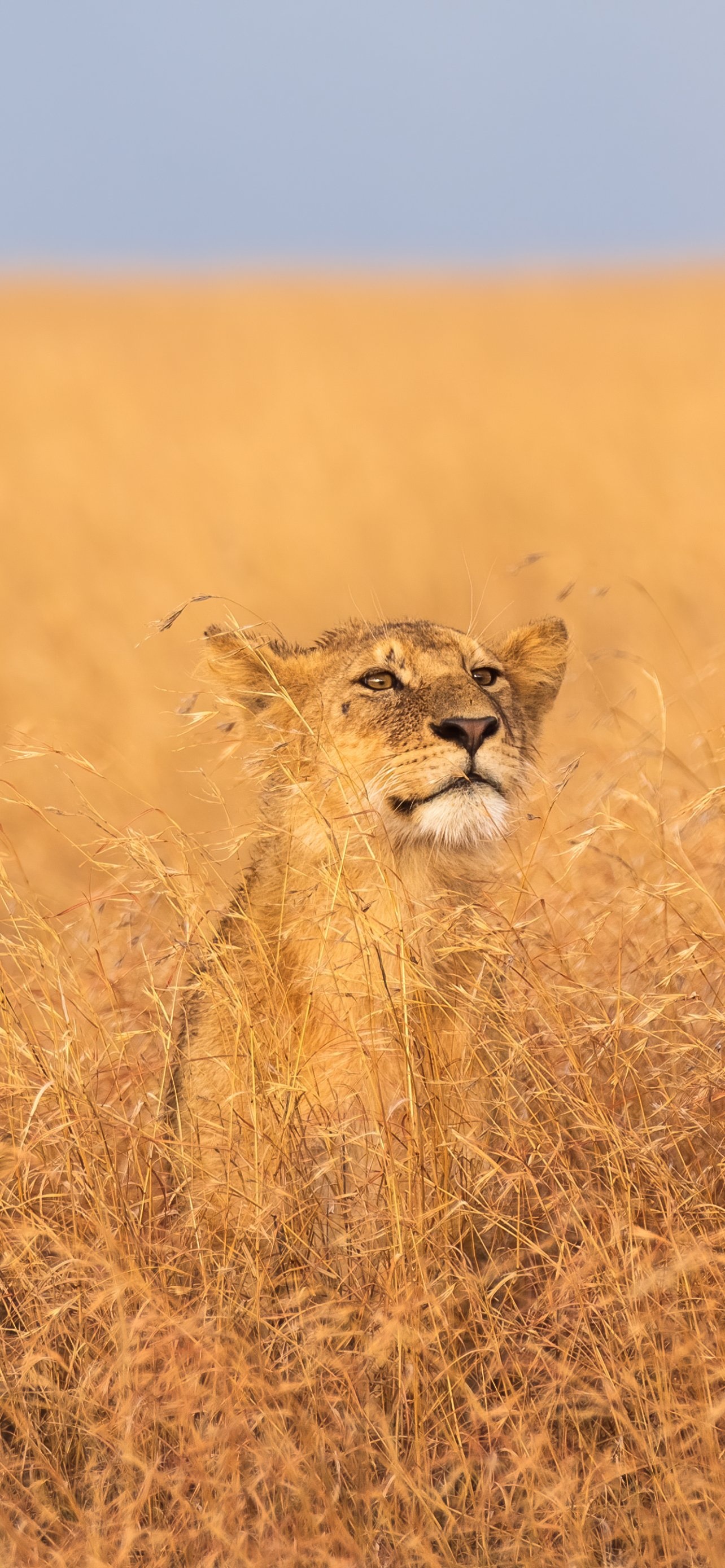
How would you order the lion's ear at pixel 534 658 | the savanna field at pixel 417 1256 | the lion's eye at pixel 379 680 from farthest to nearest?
the lion's ear at pixel 534 658 < the lion's eye at pixel 379 680 < the savanna field at pixel 417 1256

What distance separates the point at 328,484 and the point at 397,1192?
11092 millimetres

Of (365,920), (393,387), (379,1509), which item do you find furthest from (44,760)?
(393,387)

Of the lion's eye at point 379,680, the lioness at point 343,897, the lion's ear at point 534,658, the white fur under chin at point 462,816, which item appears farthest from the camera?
the lion's ear at point 534,658

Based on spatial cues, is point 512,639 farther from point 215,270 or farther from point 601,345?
point 215,270

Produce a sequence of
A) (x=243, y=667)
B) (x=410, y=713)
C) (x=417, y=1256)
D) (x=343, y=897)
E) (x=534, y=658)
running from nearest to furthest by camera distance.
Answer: (x=417, y=1256) < (x=343, y=897) < (x=410, y=713) < (x=243, y=667) < (x=534, y=658)

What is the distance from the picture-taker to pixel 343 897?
3367 millimetres

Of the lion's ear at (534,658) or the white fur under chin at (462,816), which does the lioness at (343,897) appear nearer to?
the white fur under chin at (462,816)

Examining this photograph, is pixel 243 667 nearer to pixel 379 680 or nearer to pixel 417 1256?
pixel 379 680

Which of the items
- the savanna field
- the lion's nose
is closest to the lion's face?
the lion's nose

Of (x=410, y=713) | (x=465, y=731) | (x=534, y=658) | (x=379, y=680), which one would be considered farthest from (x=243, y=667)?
(x=534, y=658)

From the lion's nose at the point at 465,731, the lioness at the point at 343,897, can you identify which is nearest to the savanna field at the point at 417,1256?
the lioness at the point at 343,897

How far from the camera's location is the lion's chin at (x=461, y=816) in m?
3.61

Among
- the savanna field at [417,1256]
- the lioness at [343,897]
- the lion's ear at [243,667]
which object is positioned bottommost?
the savanna field at [417,1256]

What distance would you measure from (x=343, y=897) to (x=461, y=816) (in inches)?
16.4
